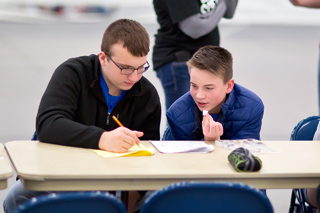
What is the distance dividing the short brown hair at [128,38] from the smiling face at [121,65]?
0.02 m

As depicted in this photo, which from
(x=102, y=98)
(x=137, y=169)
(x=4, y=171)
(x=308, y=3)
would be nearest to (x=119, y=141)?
(x=137, y=169)

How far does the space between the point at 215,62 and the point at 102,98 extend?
0.59 meters

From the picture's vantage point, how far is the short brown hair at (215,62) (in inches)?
94.8

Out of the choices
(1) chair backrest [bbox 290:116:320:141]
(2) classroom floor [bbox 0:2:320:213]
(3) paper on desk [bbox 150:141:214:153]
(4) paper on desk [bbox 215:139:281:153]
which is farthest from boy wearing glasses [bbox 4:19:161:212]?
(2) classroom floor [bbox 0:2:320:213]

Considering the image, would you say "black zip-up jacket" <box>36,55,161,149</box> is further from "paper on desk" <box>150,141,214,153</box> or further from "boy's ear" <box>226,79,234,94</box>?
"boy's ear" <box>226,79,234,94</box>

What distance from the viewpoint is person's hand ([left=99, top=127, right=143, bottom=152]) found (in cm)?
187

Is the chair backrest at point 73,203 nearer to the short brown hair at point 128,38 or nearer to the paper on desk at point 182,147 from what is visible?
the paper on desk at point 182,147

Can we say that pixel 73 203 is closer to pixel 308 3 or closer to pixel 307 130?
pixel 307 130

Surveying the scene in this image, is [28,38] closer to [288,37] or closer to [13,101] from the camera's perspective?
[13,101]

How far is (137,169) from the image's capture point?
65.7 inches

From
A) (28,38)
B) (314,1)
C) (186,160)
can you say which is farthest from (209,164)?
(28,38)

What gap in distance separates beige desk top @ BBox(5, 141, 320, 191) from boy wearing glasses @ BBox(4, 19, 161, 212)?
8 cm

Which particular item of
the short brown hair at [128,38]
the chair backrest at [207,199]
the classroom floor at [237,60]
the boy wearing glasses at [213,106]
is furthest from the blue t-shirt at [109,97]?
the classroom floor at [237,60]

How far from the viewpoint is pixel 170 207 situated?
144cm
